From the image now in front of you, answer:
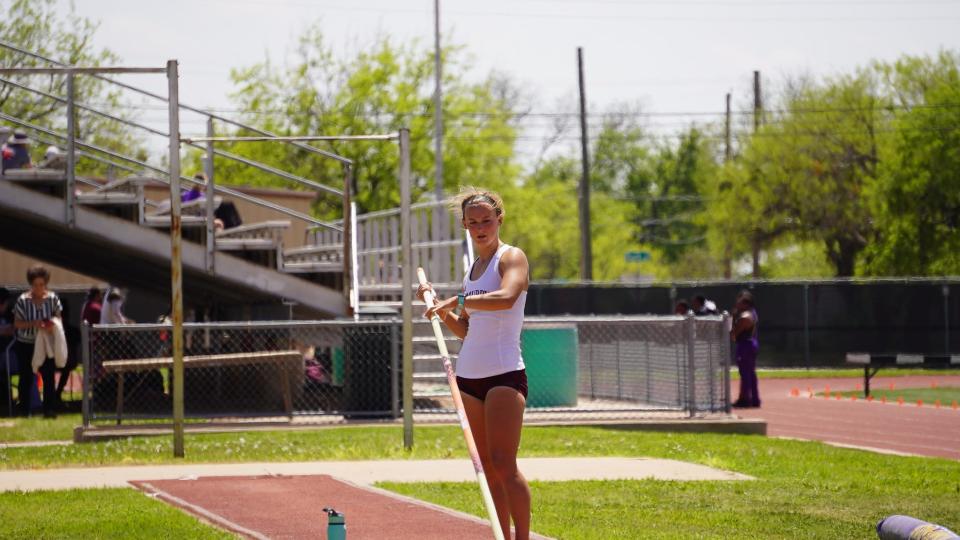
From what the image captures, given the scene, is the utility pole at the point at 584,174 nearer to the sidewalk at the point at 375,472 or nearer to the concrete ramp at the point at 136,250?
the concrete ramp at the point at 136,250

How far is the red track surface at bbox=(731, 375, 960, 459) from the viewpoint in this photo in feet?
55.0

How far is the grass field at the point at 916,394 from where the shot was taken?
24.1m

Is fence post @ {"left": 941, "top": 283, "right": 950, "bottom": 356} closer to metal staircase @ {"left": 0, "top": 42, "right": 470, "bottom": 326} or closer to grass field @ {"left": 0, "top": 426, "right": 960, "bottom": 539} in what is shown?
metal staircase @ {"left": 0, "top": 42, "right": 470, "bottom": 326}

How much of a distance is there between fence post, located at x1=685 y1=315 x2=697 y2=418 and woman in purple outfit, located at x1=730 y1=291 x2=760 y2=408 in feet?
13.8

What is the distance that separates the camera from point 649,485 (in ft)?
37.4

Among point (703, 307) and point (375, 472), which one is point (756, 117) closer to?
point (703, 307)

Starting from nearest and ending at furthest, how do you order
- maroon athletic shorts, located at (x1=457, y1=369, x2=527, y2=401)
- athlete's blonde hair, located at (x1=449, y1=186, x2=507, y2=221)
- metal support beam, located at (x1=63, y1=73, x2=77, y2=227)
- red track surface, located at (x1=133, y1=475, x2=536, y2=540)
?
maroon athletic shorts, located at (x1=457, y1=369, x2=527, y2=401) → athlete's blonde hair, located at (x1=449, y1=186, x2=507, y2=221) → red track surface, located at (x1=133, y1=475, x2=536, y2=540) → metal support beam, located at (x1=63, y1=73, x2=77, y2=227)

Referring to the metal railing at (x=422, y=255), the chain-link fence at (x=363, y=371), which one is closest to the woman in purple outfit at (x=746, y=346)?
the chain-link fence at (x=363, y=371)

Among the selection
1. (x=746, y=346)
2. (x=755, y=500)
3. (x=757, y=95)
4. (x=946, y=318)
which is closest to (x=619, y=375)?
(x=746, y=346)

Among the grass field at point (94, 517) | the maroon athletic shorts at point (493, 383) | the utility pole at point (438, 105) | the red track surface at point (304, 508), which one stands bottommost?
the red track surface at point (304, 508)

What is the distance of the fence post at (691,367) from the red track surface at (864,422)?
1146 mm

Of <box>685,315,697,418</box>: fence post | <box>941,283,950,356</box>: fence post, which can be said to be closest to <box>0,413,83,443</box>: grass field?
<box>685,315,697,418</box>: fence post

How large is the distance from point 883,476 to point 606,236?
234 feet

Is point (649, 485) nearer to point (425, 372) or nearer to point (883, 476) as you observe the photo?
point (883, 476)
